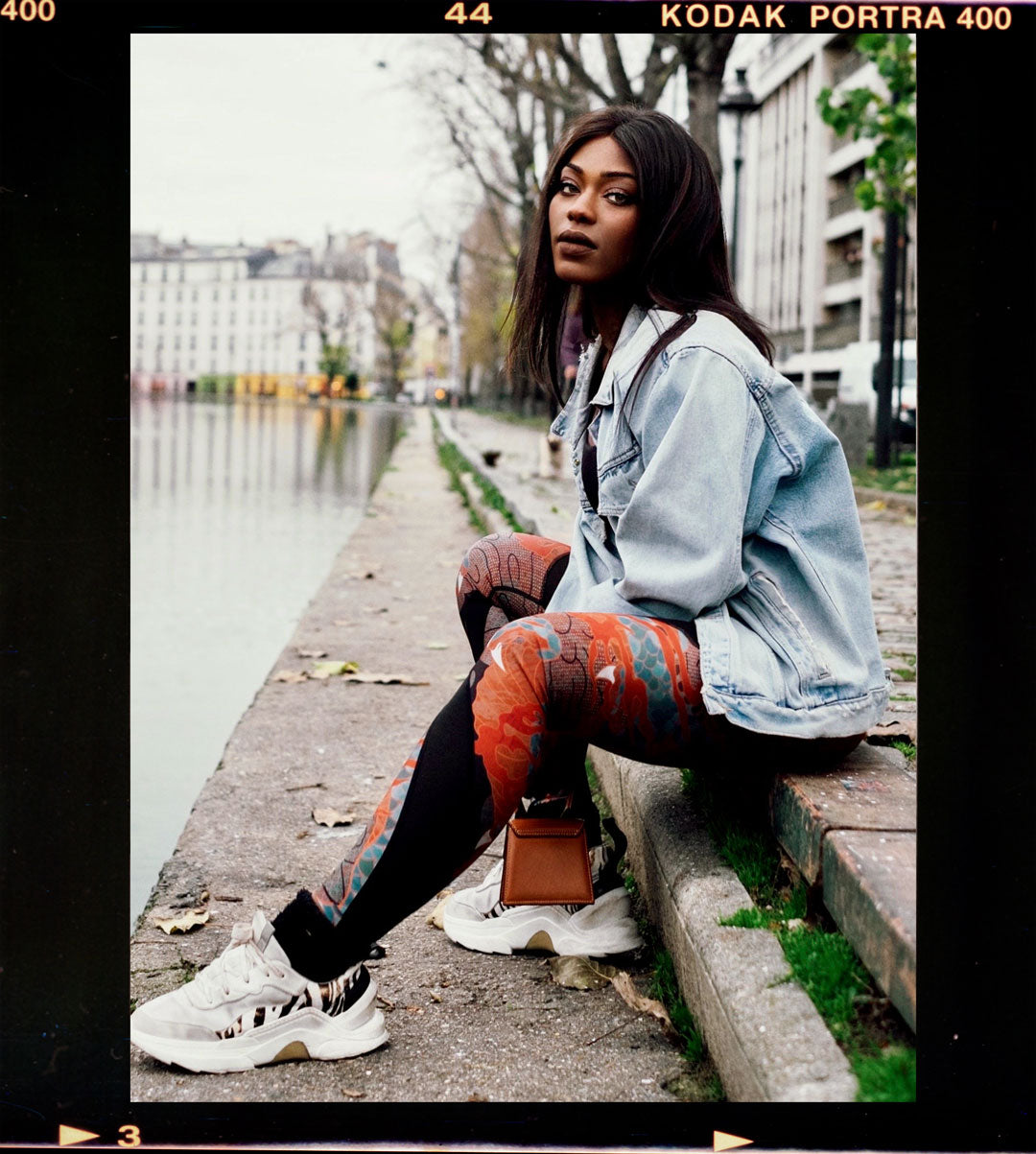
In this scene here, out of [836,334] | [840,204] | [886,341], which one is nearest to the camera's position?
[886,341]

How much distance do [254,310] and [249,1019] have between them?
27897mm

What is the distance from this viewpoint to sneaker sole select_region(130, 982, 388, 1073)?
1982 millimetres

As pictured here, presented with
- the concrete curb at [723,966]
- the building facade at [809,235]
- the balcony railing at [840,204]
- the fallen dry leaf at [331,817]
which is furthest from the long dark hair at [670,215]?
the balcony railing at [840,204]

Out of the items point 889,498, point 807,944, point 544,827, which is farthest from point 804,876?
point 889,498

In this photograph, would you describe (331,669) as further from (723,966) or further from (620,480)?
(723,966)

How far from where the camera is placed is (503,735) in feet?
6.30

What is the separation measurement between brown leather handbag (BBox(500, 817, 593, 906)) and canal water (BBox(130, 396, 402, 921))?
33.8 inches

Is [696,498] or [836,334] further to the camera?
[836,334]

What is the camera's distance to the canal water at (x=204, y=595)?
3772mm

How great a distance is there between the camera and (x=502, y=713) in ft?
6.31
